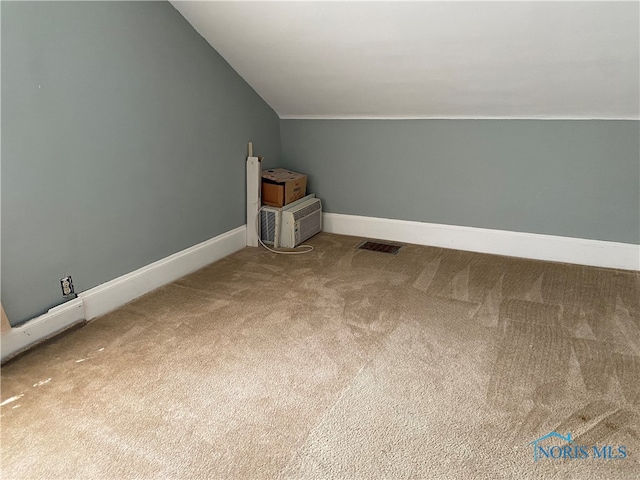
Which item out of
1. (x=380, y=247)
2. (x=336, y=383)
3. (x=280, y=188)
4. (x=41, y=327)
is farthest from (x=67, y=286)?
(x=380, y=247)

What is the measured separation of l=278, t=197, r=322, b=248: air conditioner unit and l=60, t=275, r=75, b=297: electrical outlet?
165 cm

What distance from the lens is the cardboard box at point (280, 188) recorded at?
11.5 ft

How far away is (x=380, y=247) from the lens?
3574 mm

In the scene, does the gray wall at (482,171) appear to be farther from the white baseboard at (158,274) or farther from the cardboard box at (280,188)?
the white baseboard at (158,274)

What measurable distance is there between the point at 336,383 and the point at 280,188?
199 centimetres

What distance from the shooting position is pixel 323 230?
402 cm

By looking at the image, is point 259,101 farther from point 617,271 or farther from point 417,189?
point 617,271

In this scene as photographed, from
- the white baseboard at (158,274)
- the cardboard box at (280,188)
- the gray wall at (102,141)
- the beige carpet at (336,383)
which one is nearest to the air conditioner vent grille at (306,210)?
the cardboard box at (280,188)

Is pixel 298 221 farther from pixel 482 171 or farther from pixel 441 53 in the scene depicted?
pixel 441 53

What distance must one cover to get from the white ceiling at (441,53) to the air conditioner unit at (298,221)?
0.89m

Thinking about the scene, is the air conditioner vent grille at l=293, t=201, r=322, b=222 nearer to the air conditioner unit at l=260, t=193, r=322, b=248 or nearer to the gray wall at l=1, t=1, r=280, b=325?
the air conditioner unit at l=260, t=193, r=322, b=248

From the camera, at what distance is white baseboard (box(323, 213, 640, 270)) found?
305 centimetres

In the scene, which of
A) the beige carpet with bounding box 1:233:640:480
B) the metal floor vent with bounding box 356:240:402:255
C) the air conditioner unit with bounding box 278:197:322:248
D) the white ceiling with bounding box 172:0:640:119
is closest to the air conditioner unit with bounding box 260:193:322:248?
the air conditioner unit with bounding box 278:197:322:248

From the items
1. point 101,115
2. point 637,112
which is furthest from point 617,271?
point 101,115
